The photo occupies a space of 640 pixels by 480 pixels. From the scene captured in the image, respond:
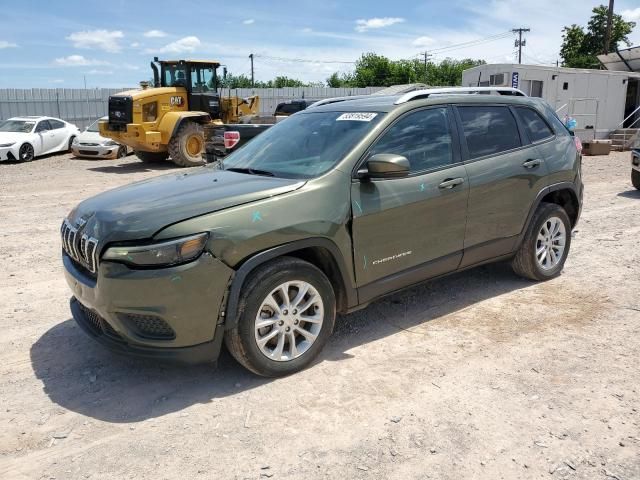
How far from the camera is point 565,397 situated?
3.36 meters

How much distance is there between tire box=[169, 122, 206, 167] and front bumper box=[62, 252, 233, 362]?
496 inches

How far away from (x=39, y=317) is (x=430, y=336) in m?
3.21

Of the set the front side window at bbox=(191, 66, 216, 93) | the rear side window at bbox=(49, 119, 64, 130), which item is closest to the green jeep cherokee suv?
the front side window at bbox=(191, 66, 216, 93)

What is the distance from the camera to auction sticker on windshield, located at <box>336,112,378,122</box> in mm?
4163

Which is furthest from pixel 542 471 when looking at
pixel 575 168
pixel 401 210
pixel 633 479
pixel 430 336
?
pixel 575 168

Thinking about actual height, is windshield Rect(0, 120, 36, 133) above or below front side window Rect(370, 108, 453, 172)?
above

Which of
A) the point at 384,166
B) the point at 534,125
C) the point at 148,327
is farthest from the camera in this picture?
the point at 534,125

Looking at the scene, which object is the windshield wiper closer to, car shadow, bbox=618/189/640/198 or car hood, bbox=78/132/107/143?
car shadow, bbox=618/189/640/198

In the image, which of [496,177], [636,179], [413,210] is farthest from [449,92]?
[636,179]

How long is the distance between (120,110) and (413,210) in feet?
44.0

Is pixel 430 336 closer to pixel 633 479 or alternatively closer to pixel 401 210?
pixel 401 210

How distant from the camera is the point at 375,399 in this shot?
3367 millimetres

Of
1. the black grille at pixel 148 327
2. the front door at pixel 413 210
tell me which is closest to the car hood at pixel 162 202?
the black grille at pixel 148 327

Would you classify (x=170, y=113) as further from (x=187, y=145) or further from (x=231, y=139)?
(x=231, y=139)
